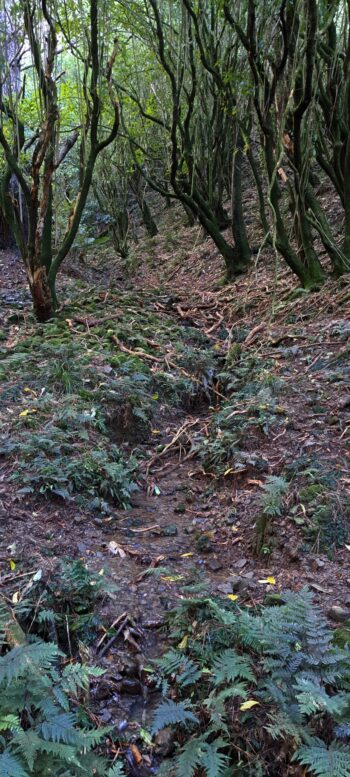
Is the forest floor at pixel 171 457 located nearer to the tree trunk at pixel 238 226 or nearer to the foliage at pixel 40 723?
the foliage at pixel 40 723

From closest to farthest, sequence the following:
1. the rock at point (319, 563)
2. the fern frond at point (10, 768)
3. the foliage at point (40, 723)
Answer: the fern frond at point (10, 768), the foliage at point (40, 723), the rock at point (319, 563)

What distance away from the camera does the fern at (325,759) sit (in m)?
1.67

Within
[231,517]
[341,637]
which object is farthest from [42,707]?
[231,517]

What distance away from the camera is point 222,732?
1908 mm

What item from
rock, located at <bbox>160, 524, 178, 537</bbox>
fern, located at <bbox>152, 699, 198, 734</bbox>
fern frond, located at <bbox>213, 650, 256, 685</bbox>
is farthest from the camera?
rock, located at <bbox>160, 524, 178, 537</bbox>

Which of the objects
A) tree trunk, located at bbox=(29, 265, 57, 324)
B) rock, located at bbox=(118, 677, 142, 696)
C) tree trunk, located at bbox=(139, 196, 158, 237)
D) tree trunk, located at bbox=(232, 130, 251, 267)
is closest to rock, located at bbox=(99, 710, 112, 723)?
rock, located at bbox=(118, 677, 142, 696)

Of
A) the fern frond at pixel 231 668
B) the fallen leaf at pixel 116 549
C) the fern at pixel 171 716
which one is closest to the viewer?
the fern at pixel 171 716

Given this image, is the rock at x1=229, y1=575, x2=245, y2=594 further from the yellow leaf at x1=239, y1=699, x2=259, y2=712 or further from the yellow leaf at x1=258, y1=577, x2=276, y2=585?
the yellow leaf at x1=239, y1=699, x2=259, y2=712

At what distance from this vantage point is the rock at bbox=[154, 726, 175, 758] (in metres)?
1.93

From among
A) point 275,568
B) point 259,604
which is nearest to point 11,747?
point 259,604

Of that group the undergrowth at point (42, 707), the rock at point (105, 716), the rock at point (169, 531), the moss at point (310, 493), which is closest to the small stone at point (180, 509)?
the rock at point (169, 531)

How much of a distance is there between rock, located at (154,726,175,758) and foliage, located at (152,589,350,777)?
0.09 m

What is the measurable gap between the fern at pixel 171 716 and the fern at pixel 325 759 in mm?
384

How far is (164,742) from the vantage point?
1.96 meters
